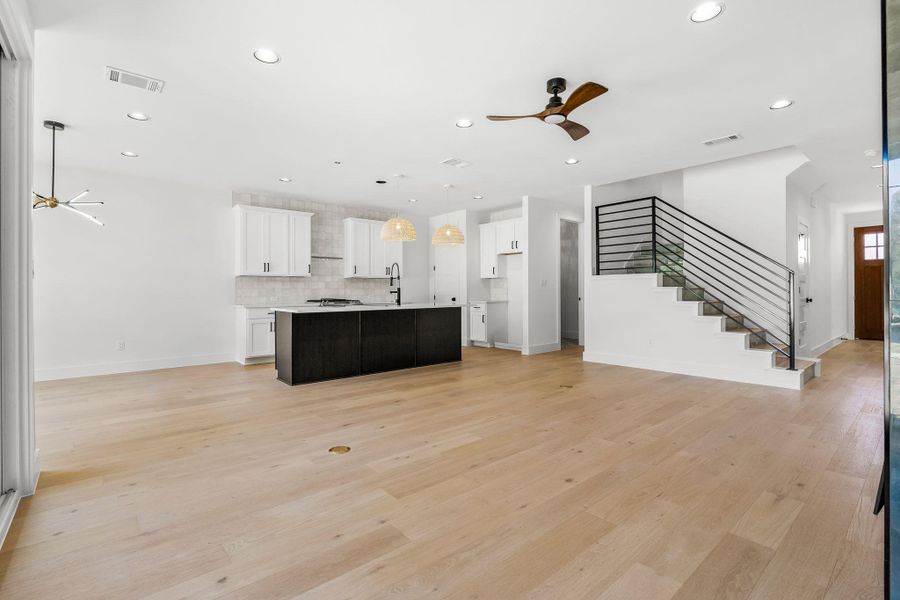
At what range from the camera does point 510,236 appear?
818 centimetres

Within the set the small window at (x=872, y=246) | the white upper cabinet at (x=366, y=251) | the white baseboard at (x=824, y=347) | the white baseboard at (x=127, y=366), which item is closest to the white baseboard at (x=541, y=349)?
the white upper cabinet at (x=366, y=251)

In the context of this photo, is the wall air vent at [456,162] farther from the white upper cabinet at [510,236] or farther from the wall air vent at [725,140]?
the wall air vent at [725,140]

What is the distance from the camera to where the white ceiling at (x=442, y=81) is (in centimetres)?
267

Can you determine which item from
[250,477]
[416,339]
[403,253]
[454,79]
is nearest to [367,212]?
[403,253]

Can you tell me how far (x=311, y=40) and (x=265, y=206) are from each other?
492 cm

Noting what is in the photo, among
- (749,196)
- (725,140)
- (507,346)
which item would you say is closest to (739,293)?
(749,196)

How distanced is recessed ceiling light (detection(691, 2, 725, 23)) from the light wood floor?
2.83 metres

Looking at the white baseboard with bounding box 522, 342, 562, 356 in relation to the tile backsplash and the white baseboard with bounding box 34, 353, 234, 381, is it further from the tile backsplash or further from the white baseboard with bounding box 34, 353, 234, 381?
the white baseboard with bounding box 34, 353, 234, 381

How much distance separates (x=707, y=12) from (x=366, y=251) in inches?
252

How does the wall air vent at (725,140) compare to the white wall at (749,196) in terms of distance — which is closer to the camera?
the wall air vent at (725,140)

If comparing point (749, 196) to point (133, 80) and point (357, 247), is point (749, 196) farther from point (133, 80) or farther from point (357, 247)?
point (133, 80)

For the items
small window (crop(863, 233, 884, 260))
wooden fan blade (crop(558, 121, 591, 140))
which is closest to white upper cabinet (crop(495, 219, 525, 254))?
wooden fan blade (crop(558, 121, 591, 140))

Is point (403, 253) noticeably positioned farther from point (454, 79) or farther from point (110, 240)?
point (454, 79)

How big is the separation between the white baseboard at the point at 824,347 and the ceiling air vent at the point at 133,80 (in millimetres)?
8960
